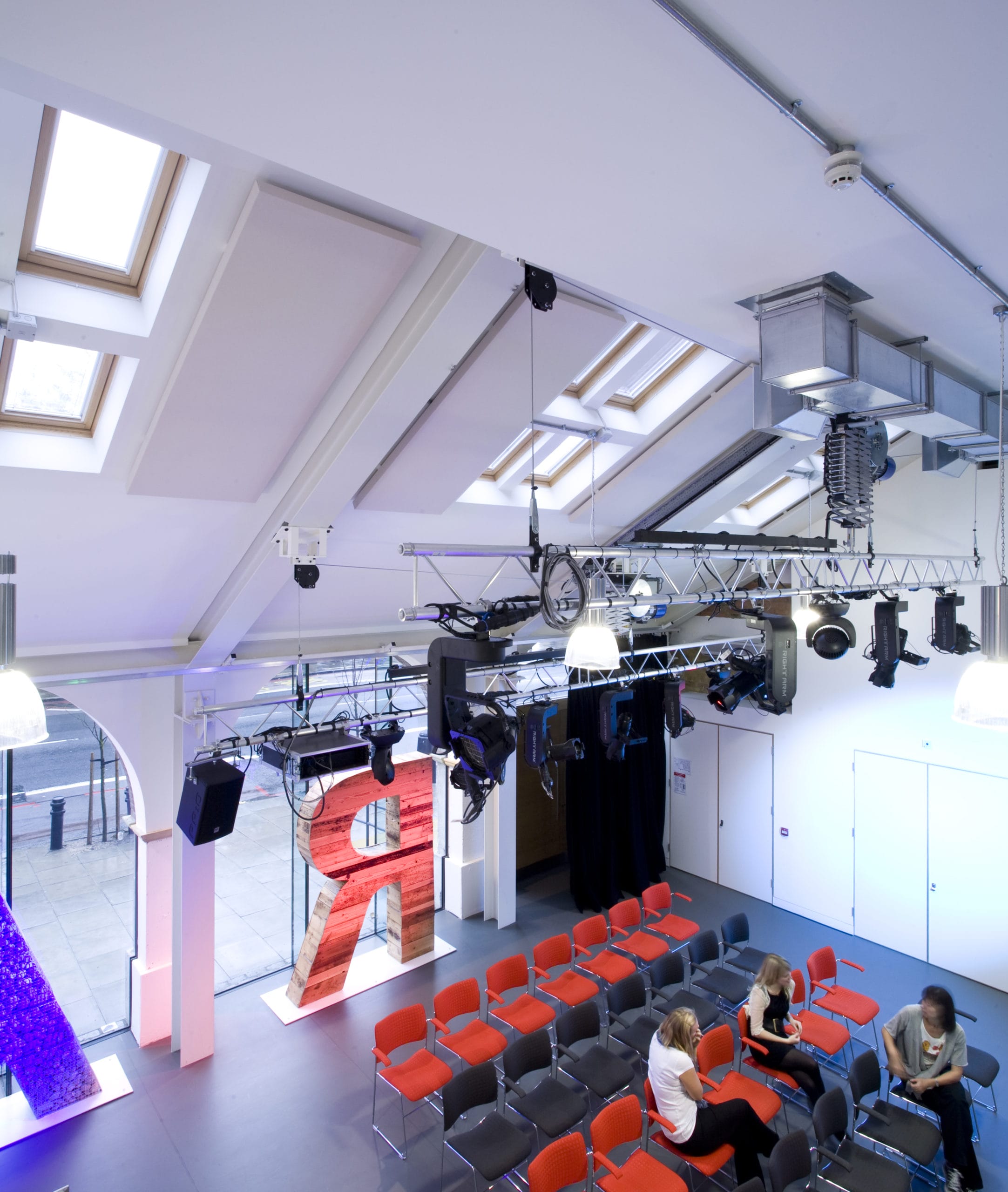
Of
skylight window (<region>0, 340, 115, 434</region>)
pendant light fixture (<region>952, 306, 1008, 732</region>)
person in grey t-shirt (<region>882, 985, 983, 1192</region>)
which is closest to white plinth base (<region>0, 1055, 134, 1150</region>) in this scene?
skylight window (<region>0, 340, 115, 434</region>)

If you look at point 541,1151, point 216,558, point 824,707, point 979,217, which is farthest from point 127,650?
point 824,707

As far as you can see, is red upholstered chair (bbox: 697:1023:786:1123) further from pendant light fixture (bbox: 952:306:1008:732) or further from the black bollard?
the black bollard

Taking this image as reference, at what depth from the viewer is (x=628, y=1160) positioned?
4.57 meters

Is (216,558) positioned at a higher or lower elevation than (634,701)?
higher

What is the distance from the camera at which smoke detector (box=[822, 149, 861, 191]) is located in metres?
1.79

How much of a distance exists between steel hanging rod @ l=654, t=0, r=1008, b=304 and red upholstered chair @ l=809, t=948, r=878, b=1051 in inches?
245

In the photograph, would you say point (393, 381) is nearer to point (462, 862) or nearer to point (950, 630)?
point (950, 630)

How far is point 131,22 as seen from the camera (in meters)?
1.38

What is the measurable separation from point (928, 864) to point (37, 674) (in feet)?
29.8

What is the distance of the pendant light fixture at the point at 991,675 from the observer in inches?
117

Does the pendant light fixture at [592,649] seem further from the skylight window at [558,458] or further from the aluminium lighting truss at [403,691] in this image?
the skylight window at [558,458]

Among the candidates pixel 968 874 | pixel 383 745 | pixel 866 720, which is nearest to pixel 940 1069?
pixel 968 874

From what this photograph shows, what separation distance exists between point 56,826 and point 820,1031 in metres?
11.4

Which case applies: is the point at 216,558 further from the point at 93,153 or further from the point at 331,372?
the point at 93,153
